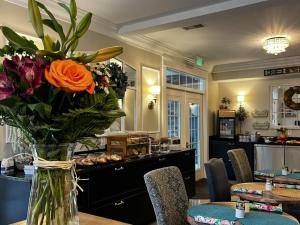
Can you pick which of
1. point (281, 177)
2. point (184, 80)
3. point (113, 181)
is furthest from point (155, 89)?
point (281, 177)

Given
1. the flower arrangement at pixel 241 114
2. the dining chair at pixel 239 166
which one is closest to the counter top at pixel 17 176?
the dining chair at pixel 239 166

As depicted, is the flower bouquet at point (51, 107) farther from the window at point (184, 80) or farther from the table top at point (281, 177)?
the window at point (184, 80)

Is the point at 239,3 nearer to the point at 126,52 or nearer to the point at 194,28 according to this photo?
the point at 194,28

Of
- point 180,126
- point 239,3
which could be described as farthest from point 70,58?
point 180,126

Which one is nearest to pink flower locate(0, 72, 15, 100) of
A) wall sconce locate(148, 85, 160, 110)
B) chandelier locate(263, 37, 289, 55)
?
wall sconce locate(148, 85, 160, 110)

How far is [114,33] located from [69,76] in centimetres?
370

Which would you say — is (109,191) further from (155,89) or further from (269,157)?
(269,157)

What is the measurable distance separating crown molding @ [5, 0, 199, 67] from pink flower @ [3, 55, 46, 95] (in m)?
2.70

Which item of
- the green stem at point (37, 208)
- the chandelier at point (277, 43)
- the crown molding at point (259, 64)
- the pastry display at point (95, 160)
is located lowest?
the pastry display at point (95, 160)

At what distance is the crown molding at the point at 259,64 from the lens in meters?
6.45

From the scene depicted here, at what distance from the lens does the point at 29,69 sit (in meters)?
0.81

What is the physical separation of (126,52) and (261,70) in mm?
3824

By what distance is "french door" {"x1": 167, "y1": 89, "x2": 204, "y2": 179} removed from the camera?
5.90 metres

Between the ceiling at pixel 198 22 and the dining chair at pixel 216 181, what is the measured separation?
1774 millimetres
